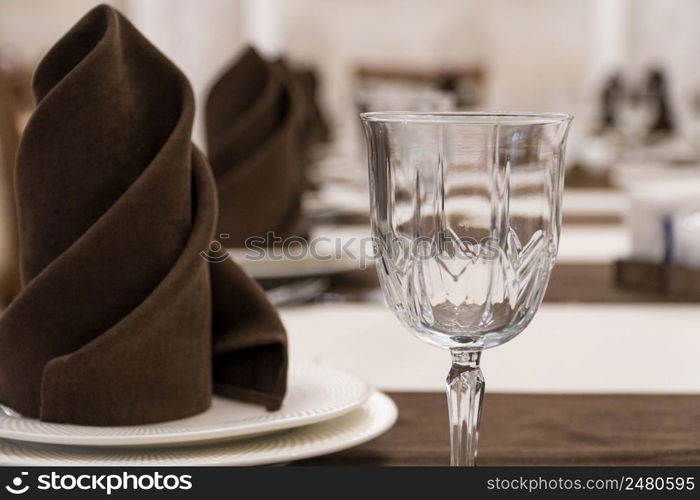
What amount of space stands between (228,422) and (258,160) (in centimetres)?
71

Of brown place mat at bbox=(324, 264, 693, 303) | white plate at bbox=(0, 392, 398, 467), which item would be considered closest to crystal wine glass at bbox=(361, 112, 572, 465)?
white plate at bbox=(0, 392, 398, 467)

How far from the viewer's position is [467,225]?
0.52 metres

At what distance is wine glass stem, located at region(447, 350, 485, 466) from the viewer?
53 cm

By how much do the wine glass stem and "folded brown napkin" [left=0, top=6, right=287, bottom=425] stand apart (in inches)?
7.0

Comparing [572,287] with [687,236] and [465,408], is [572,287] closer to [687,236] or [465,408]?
[687,236]

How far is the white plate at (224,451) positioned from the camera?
23.3 inches

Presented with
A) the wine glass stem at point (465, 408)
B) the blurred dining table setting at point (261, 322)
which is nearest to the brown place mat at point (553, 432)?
the blurred dining table setting at point (261, 322)

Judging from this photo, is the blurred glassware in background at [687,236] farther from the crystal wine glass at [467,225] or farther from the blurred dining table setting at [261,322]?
the crystal wine glass at [467,225]

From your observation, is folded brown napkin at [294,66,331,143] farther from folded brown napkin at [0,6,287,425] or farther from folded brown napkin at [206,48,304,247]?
folded brown napkin at [0,6,287,425]

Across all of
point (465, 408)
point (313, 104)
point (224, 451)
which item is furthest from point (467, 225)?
point (313, 104)

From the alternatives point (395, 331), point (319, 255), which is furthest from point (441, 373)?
point (319, 255)

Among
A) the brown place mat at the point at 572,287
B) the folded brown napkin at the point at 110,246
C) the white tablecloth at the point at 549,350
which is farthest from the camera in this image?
the brown place mat at the point at 572,287

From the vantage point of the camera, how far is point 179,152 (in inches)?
26.2

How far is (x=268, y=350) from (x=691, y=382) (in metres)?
0.34
